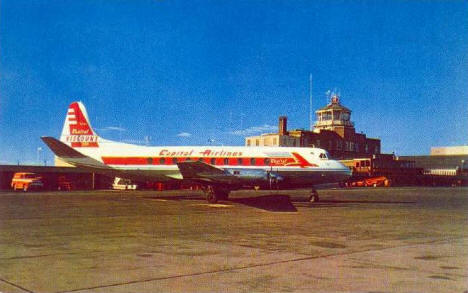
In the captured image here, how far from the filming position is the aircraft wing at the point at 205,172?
2680 centimetres

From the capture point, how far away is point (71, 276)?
8211 mm

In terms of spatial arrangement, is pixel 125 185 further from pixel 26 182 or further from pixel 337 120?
pixel 337 120

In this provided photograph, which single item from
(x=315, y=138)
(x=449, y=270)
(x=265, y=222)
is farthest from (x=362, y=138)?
(x=449, y=270)

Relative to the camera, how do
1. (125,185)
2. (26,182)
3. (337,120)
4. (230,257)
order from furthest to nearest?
1. (337,120)
2. (125,185)
3. (26,182)
4. (230,257)

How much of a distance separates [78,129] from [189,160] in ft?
35.4

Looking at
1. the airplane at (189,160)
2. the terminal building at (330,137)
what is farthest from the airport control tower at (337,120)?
the airplane at (189,160)

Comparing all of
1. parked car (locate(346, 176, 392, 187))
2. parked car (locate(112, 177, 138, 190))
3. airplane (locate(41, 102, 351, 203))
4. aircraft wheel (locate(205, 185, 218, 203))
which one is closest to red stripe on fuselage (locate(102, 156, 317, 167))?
airplane (locate(41, 102, 351, 203))

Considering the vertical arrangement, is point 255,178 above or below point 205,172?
below

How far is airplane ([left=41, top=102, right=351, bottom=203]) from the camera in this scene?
102ft

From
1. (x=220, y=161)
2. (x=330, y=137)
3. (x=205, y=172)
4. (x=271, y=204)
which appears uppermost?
(x=330, y=137)

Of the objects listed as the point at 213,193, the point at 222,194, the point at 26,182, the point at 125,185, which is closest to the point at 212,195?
the point at 213,193

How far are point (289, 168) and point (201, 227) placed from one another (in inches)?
614

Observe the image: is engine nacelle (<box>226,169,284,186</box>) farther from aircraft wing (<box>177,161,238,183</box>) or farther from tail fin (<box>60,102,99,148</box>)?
tail fin (<box>60,102,99,148</box>)

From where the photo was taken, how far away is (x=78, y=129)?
35.7 metres
